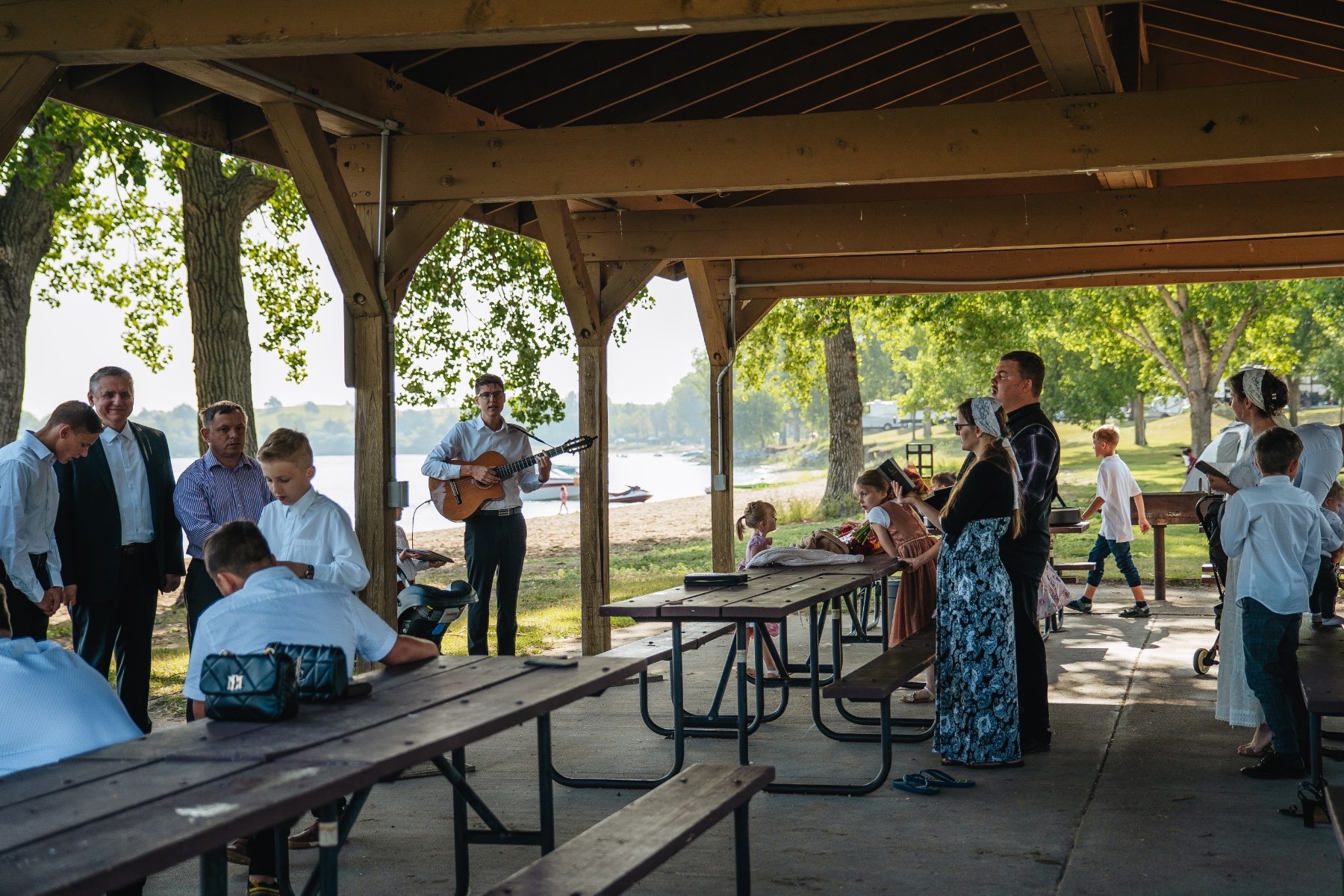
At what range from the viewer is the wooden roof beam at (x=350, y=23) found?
380cm

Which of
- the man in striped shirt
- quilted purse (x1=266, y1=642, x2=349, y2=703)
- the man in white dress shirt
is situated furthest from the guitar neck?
quilted purse (x1=266, y1=642, x2=349, y2=703)

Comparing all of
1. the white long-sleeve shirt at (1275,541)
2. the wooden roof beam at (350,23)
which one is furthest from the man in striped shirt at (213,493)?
the white long-sleeve shirt at (1275,541)

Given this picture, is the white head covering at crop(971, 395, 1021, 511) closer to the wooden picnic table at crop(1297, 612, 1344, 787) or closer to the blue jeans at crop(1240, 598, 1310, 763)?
the blue jeans at crop(1240, 598, 1310, 763)

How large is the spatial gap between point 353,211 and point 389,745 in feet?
11.2

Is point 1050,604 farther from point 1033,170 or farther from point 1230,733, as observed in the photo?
point 1033,170

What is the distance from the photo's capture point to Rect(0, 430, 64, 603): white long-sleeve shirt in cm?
478

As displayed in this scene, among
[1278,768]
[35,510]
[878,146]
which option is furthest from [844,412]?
[35,510]

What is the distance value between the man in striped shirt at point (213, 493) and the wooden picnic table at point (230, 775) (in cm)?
182

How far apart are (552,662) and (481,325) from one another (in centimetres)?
1241

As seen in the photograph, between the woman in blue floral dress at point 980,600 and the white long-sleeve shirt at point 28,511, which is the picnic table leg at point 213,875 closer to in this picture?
the white long-sleeve shirt at point 28,511

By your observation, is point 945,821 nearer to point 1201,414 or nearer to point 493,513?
point 493,513

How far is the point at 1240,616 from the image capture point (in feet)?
17.2

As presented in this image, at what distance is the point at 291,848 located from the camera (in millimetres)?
4527

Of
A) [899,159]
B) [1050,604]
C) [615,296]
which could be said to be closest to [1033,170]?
[899,159]
